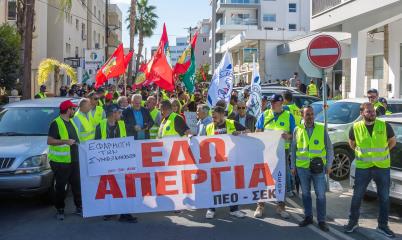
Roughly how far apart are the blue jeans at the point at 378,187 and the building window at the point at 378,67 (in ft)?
57.2

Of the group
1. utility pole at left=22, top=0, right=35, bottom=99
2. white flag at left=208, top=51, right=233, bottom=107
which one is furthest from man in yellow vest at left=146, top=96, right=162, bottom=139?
utility pole at left=22, top=0, right=35, bottom=99

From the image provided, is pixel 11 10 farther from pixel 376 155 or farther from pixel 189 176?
pixel 376 155

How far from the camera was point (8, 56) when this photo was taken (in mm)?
22562

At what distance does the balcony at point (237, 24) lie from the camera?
62.8 metres

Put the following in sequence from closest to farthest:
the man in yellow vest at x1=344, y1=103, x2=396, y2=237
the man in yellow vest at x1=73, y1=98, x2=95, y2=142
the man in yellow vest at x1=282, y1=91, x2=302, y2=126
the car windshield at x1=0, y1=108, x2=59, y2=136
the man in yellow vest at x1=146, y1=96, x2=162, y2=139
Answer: the man in yellow vest at x1=344, y1=103, x2=396, y2=237, the man in yellow vest at x1=73, y1=98, x2=95, y2=142, the car windshield at x1=0, y1=108, x2=59, y2=136, the man in yellow vest at x1=282, y1=91, x2=302, y2=126, the man in yellow vest at x1=146, y1=96, x2=162, y2=139

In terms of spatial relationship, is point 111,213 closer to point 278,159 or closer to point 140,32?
point 278,159

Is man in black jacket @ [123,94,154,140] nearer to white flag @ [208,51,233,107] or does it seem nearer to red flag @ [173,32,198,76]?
white flag @ [208,51,233,107]

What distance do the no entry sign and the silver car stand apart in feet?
16.3

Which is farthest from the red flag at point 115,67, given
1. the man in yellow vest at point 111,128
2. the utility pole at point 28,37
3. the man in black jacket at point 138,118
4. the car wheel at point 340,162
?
the man in yellow vest at point 111,128

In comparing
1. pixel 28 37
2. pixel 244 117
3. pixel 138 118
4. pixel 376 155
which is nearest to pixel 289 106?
pixel 244 117

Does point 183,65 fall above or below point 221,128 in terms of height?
above

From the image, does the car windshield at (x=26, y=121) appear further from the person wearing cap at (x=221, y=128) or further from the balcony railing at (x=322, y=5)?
the balcony railing at (x=322, y=5)

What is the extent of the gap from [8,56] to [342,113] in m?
16.5

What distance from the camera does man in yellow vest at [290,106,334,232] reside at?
717cm
